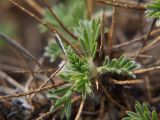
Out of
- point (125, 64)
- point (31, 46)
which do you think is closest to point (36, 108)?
point (125, 64)

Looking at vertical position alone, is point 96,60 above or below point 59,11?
below

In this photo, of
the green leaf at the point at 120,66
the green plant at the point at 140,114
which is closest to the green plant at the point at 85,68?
the green leaf at the point at 120,66

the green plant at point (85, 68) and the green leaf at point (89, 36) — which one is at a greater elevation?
the green leaf at point (89, 36)

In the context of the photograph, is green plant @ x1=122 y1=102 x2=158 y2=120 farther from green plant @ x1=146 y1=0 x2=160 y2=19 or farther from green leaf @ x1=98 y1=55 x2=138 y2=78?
green plant @ x1=146 y1=0 x2=160 y2=19

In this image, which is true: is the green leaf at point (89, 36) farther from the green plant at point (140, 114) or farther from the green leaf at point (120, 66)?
the green plant at point (140, 114)

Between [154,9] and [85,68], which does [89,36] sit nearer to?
[85,68]

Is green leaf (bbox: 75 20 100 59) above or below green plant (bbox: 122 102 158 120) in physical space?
above

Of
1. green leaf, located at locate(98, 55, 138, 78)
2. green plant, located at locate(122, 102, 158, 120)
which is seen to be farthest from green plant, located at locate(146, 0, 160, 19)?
green plant, located at locate(122, 102, 158, 120)

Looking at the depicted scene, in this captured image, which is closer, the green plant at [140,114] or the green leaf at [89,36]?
the green plant at [140,114]

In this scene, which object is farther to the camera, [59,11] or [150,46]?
[59,11]

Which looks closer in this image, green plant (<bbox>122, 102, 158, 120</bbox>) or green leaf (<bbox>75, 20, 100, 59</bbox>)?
green plant (<bbox>122, 102, 158, 120</bbox>)

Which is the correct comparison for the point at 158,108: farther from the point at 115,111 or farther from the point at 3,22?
the point at 3,22
